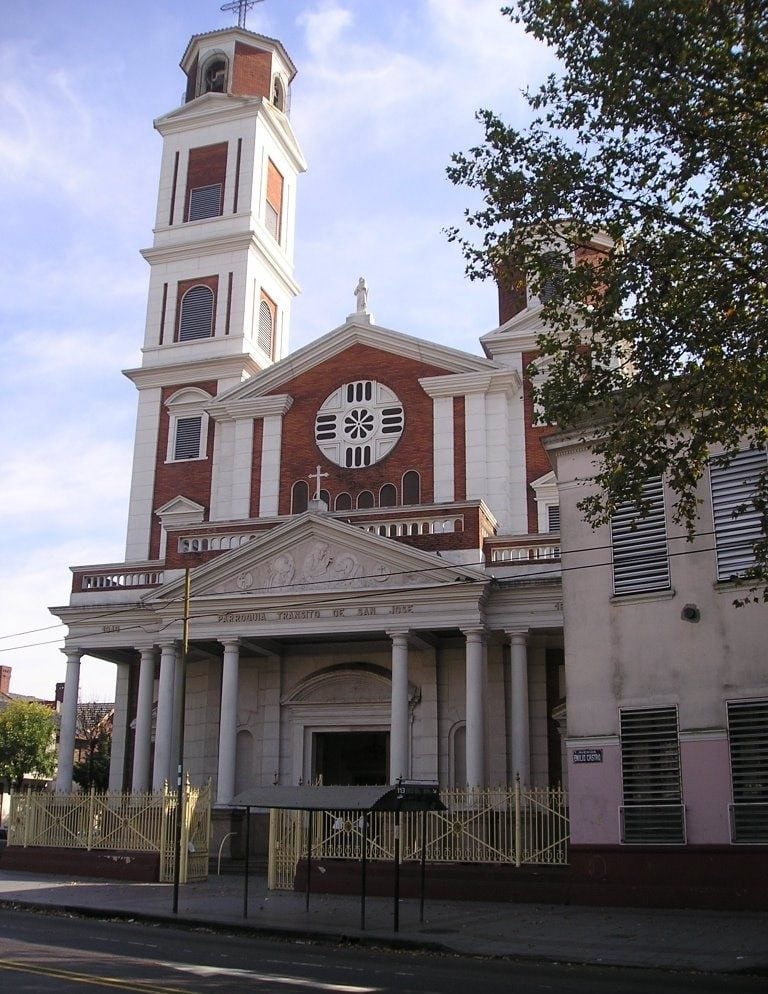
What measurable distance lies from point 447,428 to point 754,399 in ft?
70.6

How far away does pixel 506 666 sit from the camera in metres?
31.7

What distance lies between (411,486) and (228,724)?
386 inches

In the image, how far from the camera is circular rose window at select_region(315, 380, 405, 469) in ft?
120

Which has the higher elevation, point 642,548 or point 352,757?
point 642,548

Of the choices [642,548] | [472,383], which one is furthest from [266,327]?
[642,548]

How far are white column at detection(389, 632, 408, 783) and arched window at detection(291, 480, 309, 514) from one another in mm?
8102

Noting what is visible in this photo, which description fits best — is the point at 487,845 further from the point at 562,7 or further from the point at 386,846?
the point at 562,7

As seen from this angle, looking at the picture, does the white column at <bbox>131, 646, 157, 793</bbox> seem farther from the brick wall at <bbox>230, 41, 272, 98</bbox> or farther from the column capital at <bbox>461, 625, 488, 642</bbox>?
the brick wall at <bbox>230, 41, 272, 98</bbox>

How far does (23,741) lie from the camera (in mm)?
61031

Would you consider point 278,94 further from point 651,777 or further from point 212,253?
point 651,777

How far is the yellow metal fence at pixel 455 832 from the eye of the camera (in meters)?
21.5

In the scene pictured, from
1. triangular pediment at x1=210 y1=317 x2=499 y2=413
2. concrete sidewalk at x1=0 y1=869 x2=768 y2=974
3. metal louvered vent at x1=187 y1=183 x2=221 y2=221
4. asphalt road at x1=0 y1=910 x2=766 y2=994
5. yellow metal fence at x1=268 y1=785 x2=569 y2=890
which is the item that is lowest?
asphalt road at x1=0 y1=910 x2=766 y2=994

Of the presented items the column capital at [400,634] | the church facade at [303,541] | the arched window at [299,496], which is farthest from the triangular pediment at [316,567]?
the arched window at [299,496]

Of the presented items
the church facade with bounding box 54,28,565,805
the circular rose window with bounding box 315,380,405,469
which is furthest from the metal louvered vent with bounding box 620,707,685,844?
the circular rose window with bounding box 315,380,405,469
